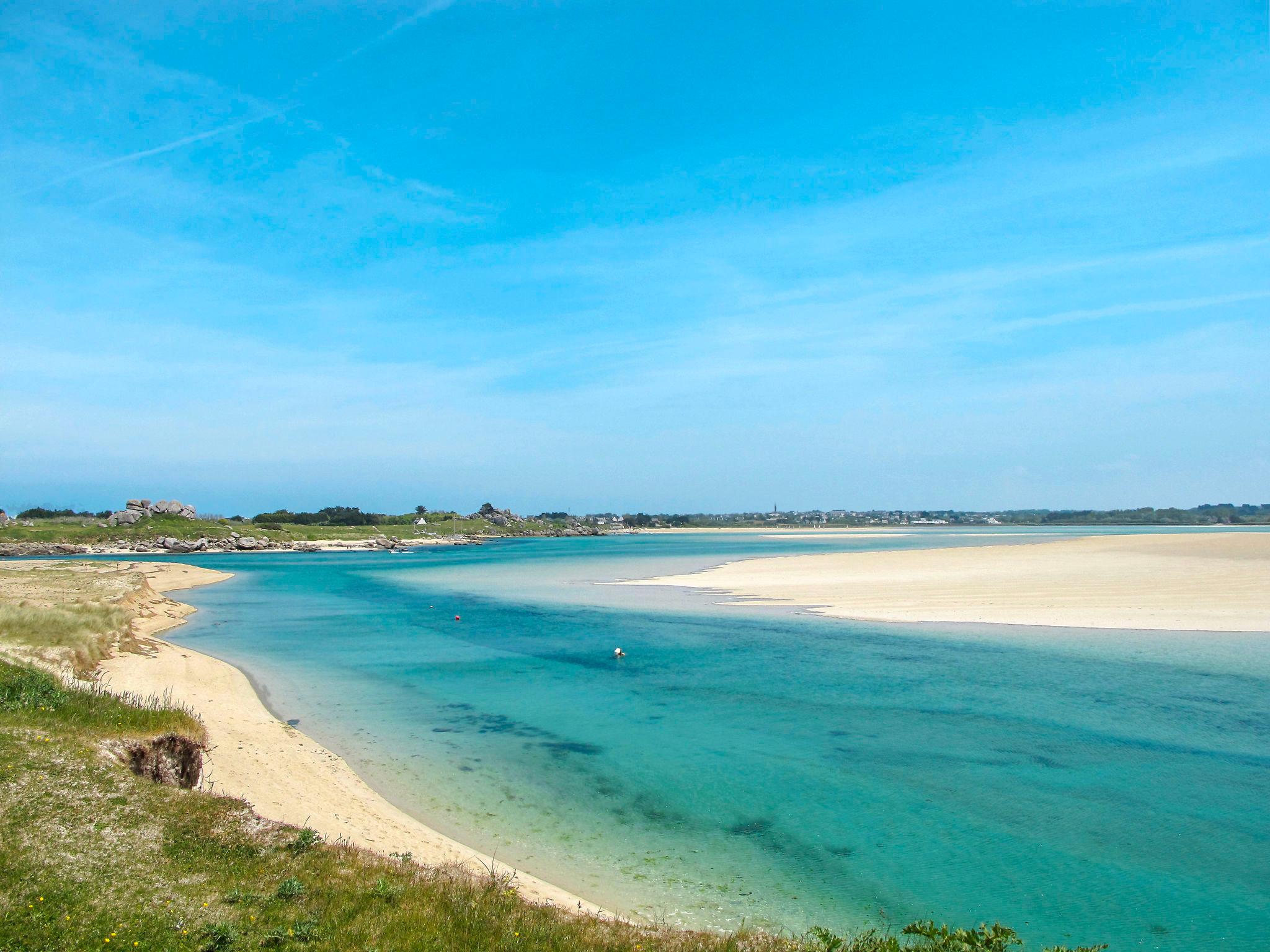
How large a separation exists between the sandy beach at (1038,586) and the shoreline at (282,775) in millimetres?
24595

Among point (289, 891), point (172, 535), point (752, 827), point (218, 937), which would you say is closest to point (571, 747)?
point (752, 827)

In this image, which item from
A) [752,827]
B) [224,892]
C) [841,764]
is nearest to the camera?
[224,892]

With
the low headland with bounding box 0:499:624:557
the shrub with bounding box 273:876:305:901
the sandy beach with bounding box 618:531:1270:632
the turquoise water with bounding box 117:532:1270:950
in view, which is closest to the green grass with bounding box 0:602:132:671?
the turquoise water with bounding box 117:532:1270:950

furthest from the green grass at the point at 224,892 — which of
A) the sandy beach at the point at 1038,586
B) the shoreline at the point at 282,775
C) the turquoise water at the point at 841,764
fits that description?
the sandy beach at the point at 1038,586

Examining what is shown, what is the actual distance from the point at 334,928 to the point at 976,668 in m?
20.7

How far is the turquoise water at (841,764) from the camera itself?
981 centimetres

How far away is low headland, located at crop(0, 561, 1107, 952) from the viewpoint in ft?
21.6

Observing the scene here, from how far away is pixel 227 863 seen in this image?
7.94 m

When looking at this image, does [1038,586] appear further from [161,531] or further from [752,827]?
[161,531]

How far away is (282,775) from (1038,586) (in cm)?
3891

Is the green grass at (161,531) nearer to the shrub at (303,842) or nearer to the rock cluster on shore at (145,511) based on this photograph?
the rock cluster on shore at (145,511)

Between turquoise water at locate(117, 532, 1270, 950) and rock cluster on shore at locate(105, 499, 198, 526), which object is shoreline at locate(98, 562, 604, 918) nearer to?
turquoise water at locate(117, 532, 1270, 950)

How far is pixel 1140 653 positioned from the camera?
2334 centimetres

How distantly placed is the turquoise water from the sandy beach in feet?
11.0
